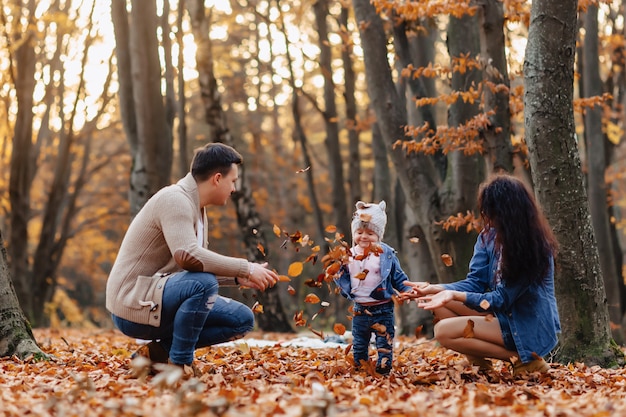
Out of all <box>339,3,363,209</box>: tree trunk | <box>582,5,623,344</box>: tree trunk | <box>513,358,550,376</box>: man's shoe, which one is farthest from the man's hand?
<box>339,3,363,209</box>: tree trunk

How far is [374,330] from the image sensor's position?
555 cm

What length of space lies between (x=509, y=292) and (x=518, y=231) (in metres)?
→ 0.41

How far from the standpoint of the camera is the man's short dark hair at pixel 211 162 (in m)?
5.42

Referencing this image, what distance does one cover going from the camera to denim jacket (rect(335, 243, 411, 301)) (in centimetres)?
549

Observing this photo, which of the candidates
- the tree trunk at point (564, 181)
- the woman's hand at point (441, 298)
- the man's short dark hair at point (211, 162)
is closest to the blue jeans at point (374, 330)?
the woman's hand at point (441, 298)

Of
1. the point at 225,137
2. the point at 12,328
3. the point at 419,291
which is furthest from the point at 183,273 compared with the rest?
the point at 225,137

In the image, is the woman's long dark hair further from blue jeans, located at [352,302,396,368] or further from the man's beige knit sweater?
the man's beige knit sweater

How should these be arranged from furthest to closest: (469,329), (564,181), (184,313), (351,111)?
(351,111)
(564,181)
(469,329)
(184,313)

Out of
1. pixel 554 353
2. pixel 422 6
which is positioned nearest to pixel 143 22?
pixel 422 6

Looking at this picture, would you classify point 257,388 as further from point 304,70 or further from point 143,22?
point 304,70

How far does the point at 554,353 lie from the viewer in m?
6.64

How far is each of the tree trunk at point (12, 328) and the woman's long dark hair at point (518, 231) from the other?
12.0 feet

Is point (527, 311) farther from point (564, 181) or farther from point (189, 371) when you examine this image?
point (189, 371)

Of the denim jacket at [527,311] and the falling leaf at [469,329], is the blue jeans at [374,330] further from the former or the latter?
the denim jacket at [527,311]
